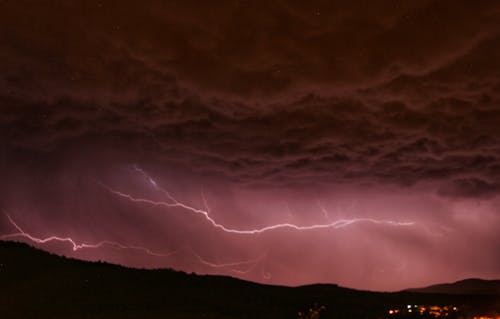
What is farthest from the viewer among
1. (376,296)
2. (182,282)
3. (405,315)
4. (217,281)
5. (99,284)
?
(376,296)

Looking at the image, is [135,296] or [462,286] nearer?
[135,296]

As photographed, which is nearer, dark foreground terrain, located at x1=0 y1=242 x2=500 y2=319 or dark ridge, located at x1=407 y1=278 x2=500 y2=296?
dark foreground terrain, located at x1=0 y1=242 x2=500 y2=319

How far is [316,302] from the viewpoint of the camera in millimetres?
16859

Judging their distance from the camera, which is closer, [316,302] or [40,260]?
[316,302]

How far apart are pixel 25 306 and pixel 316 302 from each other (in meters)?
9.32

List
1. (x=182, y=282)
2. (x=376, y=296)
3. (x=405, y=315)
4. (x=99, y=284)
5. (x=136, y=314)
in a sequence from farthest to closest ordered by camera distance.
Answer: (x=376, y=296)
(x=182, y=282)
(x=99, y=284)
(x=405, y=315)
(x=136, y=314)

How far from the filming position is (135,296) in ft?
49.6

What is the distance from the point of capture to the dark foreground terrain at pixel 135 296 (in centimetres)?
1329

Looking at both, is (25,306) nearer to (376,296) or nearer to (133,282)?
(133,282)

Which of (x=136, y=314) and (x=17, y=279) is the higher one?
(x=17, y=279)

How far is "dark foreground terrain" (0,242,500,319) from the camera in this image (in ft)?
43.6

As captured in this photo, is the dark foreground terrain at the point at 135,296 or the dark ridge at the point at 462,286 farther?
the dark ridge at the point at 462,286

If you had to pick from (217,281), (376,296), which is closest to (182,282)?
(217,281)

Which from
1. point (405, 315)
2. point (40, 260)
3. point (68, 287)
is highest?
point (40, 260)
